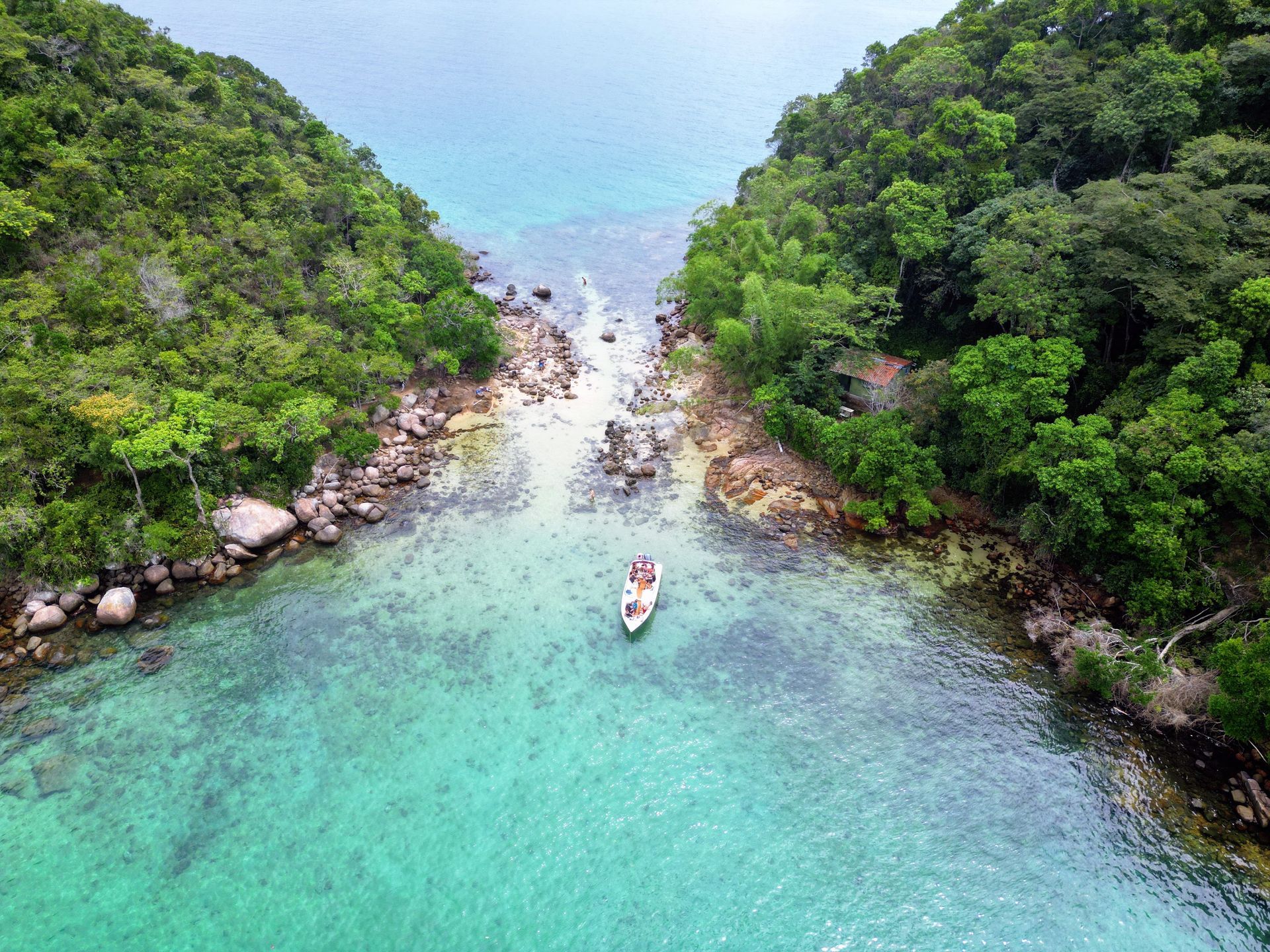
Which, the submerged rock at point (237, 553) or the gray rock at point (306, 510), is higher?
the gray rock at point (306, 510)

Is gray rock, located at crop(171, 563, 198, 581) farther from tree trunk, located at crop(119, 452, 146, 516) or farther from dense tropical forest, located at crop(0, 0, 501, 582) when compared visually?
tree trunk, located at crop(119, 452, 146, 516)

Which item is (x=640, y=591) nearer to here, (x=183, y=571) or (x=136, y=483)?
(x=183, y=571)

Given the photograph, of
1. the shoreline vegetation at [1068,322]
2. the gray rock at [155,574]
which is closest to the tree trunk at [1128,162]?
the shoreline vegetation at [1068,322]

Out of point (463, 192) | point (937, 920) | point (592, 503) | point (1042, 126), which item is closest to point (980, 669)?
point (937, 920)

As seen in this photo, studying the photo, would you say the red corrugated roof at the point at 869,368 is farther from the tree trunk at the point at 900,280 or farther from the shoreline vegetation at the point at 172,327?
the shoreline vegetation at the point at 172,327

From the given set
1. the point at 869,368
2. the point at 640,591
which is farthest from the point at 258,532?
the point at 869,368

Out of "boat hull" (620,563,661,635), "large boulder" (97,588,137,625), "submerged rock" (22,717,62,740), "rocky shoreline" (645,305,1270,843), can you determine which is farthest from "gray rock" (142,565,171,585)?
"rocky shoreline" (645,305,1270,843)

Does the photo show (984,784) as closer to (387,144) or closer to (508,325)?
(508,325)
